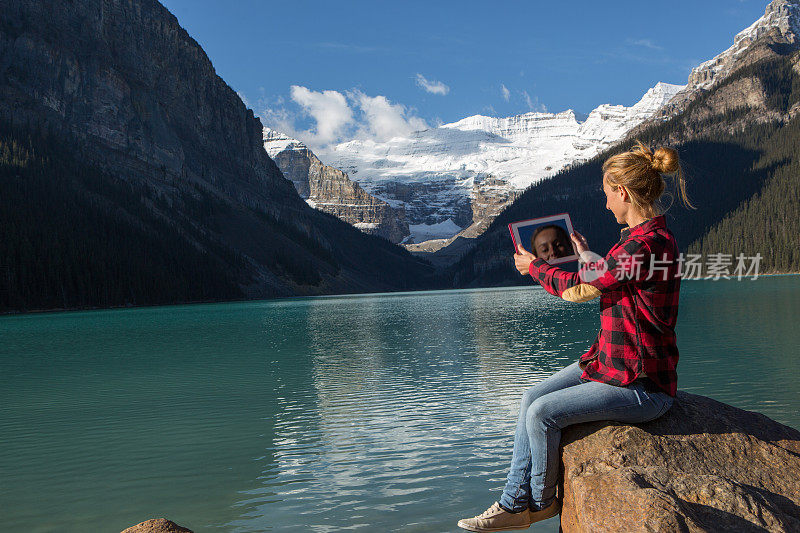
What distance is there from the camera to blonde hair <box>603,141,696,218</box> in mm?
5688

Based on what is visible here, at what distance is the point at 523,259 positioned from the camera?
5793 millimetres

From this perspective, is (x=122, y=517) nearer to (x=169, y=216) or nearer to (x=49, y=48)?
(x=169, y=216)

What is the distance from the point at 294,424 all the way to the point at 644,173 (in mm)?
12626

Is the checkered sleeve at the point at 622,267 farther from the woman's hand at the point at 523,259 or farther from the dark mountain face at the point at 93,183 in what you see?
the dark mountain face at the point at 93,183

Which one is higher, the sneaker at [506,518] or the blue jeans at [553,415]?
the blue jeans at [553,415]

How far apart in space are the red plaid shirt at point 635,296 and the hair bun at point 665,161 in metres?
0.44

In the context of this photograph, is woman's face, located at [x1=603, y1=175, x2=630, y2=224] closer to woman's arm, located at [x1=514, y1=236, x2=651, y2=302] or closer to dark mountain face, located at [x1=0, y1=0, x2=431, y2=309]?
woman's arm, located at [x1=514, y1=236, x2=651, y2=302]

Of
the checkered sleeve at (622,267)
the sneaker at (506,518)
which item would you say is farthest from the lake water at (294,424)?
the checkered sleeve at (622,267)

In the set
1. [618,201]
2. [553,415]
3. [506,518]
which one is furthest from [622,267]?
[506,518]

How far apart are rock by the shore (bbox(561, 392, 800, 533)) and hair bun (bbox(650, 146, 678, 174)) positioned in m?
2.31

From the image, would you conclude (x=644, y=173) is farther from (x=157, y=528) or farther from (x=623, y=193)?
(x=157, y=528)

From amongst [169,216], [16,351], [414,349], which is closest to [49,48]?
[169,216]

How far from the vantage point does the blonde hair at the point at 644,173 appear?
569 centimetres

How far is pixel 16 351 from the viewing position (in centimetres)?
4094
